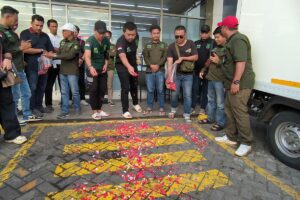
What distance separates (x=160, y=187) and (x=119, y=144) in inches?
57.0

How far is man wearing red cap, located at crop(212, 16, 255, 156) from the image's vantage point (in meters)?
3.56

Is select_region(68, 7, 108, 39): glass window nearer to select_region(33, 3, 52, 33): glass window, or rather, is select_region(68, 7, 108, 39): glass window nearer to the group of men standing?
select_region(33, 3, 52, 33): glass window

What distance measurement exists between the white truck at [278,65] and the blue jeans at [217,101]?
88cm

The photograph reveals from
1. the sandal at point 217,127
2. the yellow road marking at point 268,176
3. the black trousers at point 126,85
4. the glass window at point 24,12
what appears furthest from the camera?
the glass window at point 24,12

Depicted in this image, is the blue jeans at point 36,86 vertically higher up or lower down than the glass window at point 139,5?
lower down

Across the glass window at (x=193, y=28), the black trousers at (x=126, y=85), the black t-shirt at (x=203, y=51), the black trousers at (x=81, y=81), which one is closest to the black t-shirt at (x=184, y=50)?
the black t-shirt at (x=203, y=51)

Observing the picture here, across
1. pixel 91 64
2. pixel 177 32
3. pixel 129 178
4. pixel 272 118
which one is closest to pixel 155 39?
pixel 177 32

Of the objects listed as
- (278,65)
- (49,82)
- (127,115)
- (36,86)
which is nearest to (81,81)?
(49,82)

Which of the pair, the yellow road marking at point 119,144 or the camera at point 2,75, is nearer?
the camera at point 2,75

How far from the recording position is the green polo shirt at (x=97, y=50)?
514cm

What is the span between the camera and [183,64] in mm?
5328

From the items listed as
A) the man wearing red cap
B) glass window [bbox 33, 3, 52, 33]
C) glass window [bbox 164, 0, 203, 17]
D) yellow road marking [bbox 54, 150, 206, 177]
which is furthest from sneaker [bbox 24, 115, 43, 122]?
glass window [bbox 164, 0, 203, 17]

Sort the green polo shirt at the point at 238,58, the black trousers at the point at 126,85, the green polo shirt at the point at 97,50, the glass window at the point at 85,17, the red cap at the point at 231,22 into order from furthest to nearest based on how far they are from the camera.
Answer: the glass window at the point at 85,17, the black trousers at the point at 126,85, the green polo shirt at the point at 97,50, the red cap at the point at 231,22, the green polo shirt at the point at 238,58

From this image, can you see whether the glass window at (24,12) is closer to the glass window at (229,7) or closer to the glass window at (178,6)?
the glass window at (178,6)
